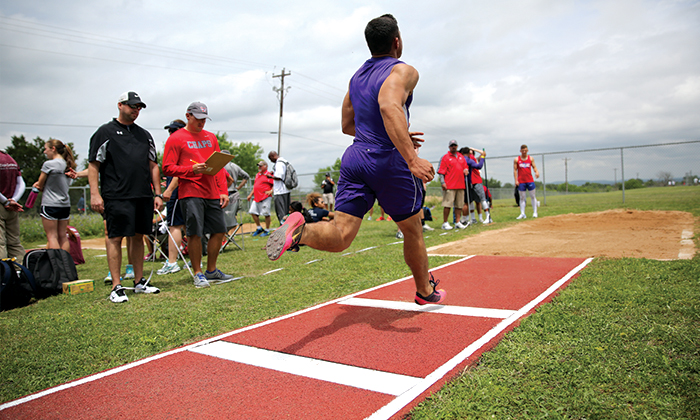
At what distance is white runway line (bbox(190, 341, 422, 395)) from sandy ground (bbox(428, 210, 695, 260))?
461cm

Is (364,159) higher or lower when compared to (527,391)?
higher

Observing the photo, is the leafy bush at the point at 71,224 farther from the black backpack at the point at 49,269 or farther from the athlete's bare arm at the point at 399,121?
the athlete's bare arm at the point at 399,121

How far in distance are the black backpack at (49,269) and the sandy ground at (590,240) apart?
18.3ft

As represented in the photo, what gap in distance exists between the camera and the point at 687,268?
176 inches

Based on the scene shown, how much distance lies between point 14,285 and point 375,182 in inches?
182

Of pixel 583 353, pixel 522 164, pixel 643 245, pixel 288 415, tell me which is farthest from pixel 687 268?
pixel 522 164

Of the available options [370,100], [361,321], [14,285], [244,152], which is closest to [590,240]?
[361,321]

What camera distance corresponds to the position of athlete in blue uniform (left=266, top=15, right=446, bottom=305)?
289 cm

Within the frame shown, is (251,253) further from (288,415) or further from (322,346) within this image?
(288,415)

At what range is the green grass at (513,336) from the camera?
6.83 feet

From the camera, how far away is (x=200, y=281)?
5473mm

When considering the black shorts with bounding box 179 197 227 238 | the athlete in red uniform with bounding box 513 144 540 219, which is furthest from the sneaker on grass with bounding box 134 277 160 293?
the athlete in red uniform with bounding box 513 144 540 219

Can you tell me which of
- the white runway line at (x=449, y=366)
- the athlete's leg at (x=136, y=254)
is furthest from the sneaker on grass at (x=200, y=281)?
the white runway line at (x=449, y=366)

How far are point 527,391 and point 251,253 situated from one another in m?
7.24
